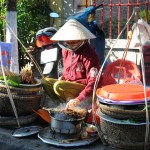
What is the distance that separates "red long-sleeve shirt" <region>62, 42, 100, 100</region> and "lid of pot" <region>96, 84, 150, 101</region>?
619 mm

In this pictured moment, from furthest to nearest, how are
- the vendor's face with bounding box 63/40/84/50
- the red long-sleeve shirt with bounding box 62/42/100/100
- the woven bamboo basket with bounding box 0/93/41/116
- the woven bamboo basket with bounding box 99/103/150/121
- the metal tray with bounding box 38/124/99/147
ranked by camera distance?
the vendor's face with bounding box 63/40/84/50
the red long-sleeve shirt with bounding box 62/42/100/100
the woven bamboo basket with bounding box 0/93/41/116
the metal tray with bounding box 38/124/99/147
the woven bamboo basket with bounding box 99/103/150/121

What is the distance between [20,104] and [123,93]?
3.62 ft

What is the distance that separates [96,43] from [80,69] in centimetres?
177

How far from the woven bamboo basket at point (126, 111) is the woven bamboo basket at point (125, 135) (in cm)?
7

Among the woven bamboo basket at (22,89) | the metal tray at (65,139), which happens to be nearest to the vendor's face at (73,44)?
the woven bamboo basket at (22,89)

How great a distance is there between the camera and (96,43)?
562 centimetres

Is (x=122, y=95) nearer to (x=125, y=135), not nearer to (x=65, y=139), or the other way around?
(x=125, y=135)

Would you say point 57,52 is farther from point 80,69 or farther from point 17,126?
point 17,126

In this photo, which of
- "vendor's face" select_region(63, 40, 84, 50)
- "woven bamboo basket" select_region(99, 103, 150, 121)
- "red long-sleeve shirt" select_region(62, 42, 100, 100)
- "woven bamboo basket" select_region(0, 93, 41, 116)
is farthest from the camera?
"vendor's face" select_region(63, 40, 84, 50)

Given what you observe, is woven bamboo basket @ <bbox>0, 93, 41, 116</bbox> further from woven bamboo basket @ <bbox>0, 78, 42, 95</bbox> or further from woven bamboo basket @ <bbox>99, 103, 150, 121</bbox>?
woven bamboo basket @ <bbox>99, 103, 150, 121</bbox>

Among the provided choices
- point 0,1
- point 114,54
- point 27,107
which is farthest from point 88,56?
point 0,1

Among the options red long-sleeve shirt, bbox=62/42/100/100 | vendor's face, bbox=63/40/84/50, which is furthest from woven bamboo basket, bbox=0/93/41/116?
vendor's face, bbox=63/40/84/50

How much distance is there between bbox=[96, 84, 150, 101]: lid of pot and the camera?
9.11 ft

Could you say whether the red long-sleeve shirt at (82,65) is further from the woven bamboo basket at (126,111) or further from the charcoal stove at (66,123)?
the woven bamboo basket at (126,111)
